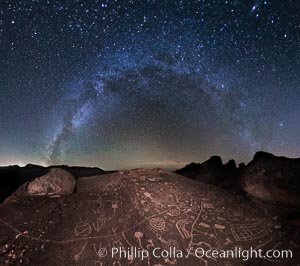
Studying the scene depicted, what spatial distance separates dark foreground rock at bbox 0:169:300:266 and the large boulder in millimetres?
384

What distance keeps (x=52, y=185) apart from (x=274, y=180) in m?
9.27

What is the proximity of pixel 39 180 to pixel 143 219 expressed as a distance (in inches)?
180

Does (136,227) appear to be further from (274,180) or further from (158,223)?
(274,180)

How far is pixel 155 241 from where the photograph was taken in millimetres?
5387

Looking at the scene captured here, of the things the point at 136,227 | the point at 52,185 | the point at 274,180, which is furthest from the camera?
the point at 274,180

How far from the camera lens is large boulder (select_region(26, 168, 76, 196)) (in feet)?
24.9

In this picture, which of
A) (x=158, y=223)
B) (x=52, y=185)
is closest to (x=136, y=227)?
(x=158, y=223)

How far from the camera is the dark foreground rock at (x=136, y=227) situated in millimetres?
4832

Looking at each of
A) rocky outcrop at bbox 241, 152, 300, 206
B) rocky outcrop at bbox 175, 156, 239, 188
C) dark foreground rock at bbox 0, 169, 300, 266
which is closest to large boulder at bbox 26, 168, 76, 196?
dark foreground rock at bbox 0, 169, 300, 266

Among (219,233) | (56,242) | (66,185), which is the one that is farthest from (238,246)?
(66,185)

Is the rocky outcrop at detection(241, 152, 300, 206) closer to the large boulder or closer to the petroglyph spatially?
the petroglyph

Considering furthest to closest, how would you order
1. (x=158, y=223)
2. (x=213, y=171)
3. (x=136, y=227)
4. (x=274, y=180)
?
(x=213, y=171), (x=274, y=180), (x=158, y=223), (x=136, y=227)

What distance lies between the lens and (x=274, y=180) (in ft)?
28.1

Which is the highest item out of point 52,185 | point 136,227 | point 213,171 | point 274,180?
point 213,171
